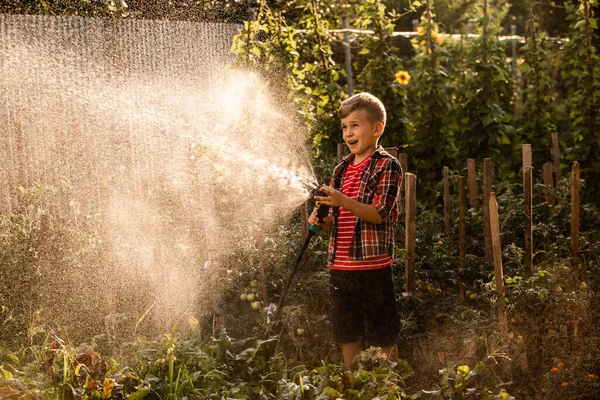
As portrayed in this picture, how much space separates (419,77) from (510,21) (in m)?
13.6

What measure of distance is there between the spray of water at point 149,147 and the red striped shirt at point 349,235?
0.50 meters

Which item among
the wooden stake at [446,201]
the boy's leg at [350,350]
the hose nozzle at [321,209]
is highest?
the hose nozzle at [321,209]

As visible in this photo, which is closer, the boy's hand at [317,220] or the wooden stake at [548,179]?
the boy's hand at [317,220]

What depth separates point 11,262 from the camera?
180 inches

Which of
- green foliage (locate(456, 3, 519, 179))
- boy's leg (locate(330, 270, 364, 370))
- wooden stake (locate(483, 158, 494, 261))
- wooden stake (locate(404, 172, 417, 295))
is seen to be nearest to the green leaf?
boy's leg (locate(330, 270, 364, 370))

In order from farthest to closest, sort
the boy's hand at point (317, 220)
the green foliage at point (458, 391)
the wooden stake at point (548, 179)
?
1. the wooden stake at point (548, 179)
2. the boy's hand at point (317, 220)
3. the green foliage at point (458, 391)

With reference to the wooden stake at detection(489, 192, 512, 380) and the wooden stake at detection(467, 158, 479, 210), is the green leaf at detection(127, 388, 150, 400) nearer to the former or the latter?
the wooden stake at detection(489, 192, 512, 380)

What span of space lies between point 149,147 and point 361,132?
3.75 meters

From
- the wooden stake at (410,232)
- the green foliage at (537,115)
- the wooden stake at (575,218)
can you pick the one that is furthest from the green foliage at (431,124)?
the wooden stake at (410,232)

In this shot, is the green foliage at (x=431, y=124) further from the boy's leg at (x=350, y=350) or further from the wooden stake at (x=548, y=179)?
the boy's leg at (x=350, y=350)

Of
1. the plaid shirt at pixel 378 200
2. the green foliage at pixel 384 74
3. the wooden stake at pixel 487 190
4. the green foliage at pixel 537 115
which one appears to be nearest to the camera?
the plaid shirt at pixel 378 200

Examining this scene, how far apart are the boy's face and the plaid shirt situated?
55 millimetres

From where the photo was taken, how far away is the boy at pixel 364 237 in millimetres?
3553

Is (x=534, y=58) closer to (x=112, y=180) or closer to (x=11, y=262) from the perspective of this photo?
(x=112, y=180)
